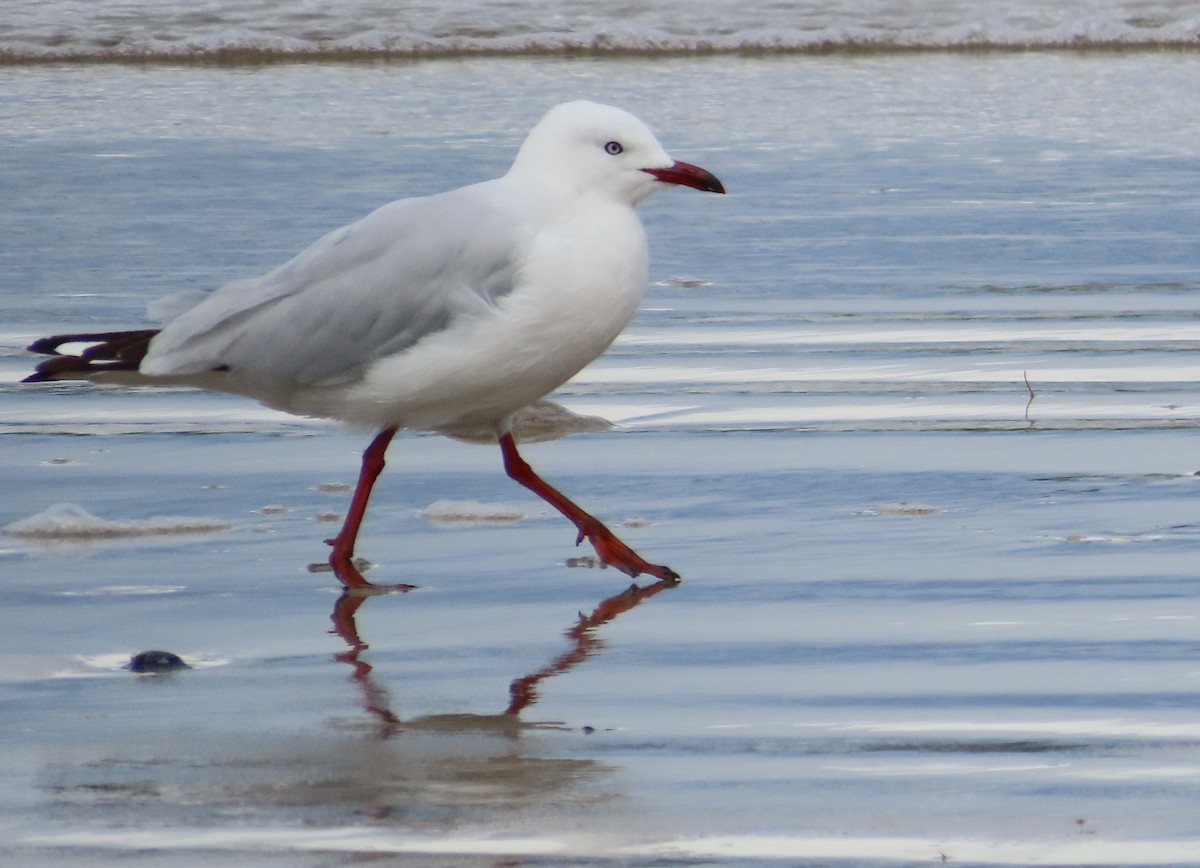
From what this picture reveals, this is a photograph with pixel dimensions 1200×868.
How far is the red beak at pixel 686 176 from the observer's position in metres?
5.66

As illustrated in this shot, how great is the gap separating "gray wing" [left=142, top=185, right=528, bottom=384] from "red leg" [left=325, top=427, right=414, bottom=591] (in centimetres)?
26

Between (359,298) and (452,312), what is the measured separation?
25 cm

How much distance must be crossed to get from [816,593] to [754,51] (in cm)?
2013

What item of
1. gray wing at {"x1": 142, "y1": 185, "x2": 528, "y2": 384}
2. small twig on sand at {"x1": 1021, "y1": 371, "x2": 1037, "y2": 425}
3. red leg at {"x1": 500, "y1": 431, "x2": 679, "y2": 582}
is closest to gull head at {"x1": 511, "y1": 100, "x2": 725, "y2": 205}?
gray wing at {"x1": 142, "y1": 185, "x2": 528, "y2": 384}

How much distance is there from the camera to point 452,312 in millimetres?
5477

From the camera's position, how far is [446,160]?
1420 cm

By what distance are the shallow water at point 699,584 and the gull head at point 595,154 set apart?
87 centimetres

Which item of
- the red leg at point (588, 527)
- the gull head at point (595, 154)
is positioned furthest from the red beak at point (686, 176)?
the red leg at point (588, 527)

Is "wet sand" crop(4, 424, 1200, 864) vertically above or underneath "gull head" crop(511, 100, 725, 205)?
underneath

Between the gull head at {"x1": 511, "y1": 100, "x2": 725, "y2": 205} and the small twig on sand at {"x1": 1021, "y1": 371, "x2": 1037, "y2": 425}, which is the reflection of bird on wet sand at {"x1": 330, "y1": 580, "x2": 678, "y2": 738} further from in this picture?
the small twig on sand at {"x1": 1021, "y1": 371, "x2": 1037, "y2": 425}

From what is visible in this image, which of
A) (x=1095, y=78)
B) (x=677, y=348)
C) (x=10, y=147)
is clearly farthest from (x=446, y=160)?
A: (x=1095, y=78)

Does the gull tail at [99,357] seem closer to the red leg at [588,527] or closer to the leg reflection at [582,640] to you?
the red leg at [588,527]

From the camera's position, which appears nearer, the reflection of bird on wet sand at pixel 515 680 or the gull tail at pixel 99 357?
the reflection of bird on wet sand at pixel 515 680

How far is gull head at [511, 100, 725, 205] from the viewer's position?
18.2 ft
